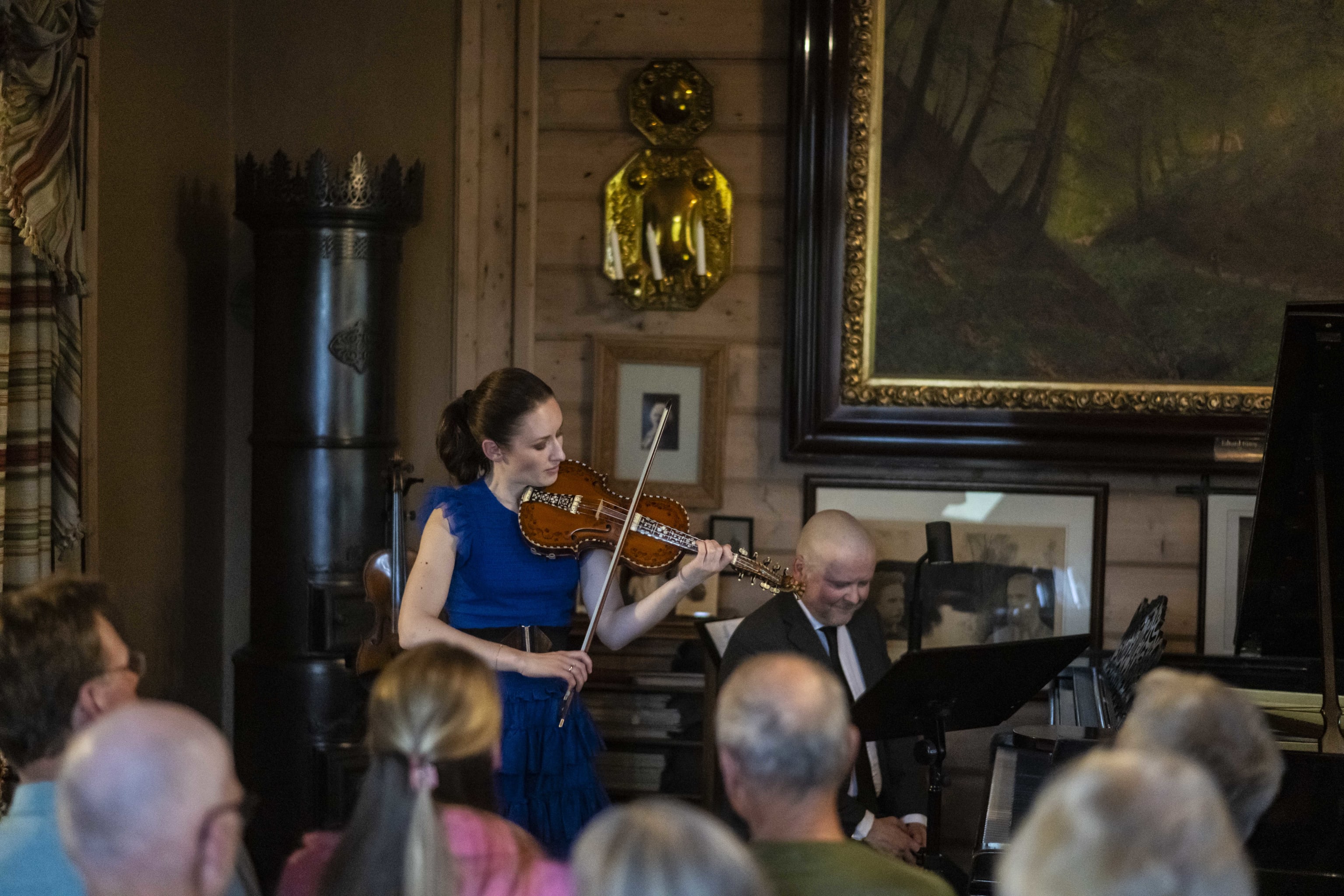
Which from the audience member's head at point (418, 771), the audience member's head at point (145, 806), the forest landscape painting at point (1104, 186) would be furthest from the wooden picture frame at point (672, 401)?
the audience member's head at point (145, 806)

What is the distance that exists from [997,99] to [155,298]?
7.59 ft

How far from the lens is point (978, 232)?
12.6ft

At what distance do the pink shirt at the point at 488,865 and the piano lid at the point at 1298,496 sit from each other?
163cm

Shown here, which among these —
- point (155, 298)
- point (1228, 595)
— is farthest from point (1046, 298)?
point (155, 298)

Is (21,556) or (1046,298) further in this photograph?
(1046,298)

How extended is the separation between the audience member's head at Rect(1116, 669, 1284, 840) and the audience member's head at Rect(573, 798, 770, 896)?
0.58 m

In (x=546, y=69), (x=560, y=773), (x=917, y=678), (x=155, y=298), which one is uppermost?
(x=546, y=69)

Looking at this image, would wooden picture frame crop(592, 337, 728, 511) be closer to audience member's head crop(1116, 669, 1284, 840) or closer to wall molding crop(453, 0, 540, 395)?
wall molding crop(453, 0, 540, 395)

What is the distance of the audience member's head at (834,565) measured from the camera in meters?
3.12

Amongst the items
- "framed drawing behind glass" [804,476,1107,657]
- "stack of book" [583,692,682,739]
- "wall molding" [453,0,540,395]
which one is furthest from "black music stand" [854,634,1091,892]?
"wall molding" [453,0,540,395]

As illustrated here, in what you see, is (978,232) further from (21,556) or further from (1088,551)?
(21,556)

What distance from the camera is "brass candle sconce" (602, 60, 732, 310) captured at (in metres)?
3.92

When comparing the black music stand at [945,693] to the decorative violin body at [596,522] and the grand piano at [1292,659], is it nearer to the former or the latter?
the grand piano at [1292,659]

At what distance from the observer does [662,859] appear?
105 cm
